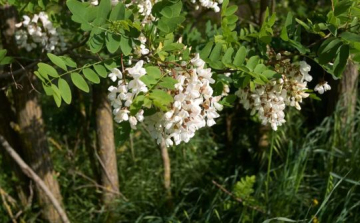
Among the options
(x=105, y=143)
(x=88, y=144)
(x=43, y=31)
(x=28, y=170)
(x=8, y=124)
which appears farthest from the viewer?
(x=88, y=144)

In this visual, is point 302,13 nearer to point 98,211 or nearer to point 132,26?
point 98,211

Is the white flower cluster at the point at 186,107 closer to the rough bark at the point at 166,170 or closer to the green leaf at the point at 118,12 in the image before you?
the green leaf at the point at 118,12

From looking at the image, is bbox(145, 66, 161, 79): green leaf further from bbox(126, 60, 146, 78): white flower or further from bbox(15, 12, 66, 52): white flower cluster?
bbox(15, 12, 66, 52): white flower cluster

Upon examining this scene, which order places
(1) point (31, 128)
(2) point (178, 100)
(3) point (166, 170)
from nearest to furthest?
(2) point (178, 100)
(1) point (31, 128)
(3) point (166, 170)

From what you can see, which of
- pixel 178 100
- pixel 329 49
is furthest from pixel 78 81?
pixel 329 49

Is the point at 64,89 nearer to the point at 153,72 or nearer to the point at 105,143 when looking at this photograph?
the point at 153,72

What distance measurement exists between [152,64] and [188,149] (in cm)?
261

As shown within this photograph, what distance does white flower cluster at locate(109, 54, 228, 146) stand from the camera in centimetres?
133

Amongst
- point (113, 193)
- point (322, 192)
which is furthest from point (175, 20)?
point (113, 193)

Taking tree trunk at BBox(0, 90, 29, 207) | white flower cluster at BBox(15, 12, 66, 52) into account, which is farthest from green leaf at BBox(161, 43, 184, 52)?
tree trunk at BBox(0, 90, 29, 207)

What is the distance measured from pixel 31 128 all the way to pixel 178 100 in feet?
6.56

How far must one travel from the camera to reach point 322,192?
10.0 feet

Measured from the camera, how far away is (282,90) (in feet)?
5.71

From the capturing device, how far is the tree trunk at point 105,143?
3.28 m
